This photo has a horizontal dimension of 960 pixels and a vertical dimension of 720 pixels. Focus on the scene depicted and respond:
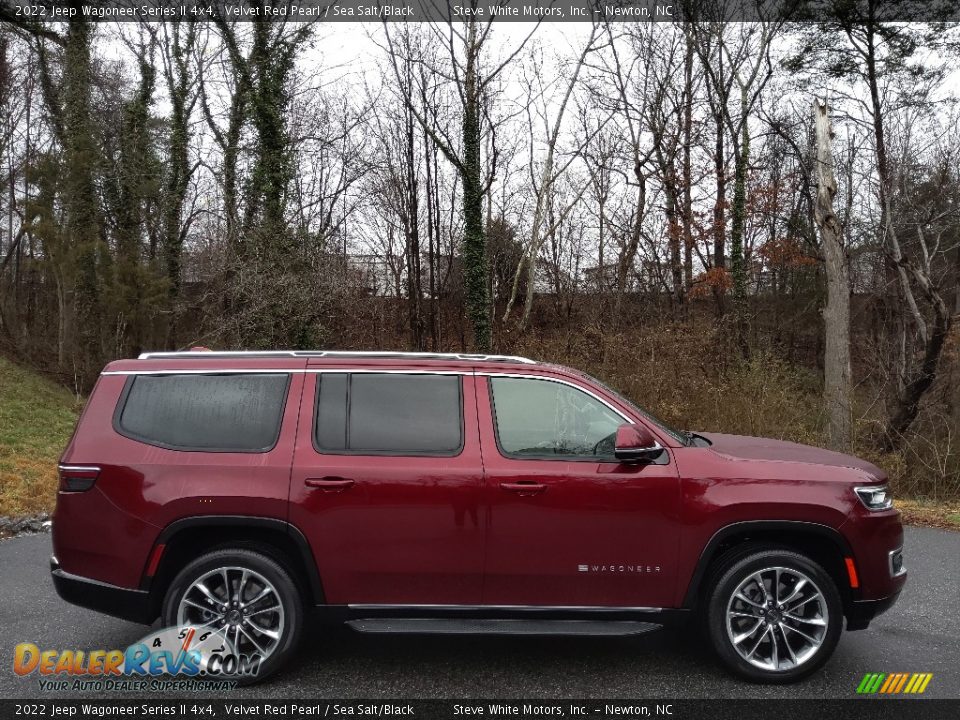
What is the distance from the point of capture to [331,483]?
382 cm

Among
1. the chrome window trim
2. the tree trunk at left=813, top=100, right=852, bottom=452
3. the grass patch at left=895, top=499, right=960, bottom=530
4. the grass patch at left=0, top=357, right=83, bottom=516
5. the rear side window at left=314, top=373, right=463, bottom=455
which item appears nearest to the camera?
the rear side window at left=314, top=373, right=463, bottom=455

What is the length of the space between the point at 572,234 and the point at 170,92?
52.8ft

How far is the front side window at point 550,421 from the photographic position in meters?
3.96

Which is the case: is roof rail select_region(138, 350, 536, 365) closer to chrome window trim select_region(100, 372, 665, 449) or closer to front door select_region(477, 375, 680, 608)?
chrome window trim select_region(100, 372, 665, 449)

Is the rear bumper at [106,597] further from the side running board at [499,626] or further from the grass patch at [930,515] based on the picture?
the grass patch at [930,515]

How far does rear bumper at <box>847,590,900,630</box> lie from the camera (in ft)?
12.8

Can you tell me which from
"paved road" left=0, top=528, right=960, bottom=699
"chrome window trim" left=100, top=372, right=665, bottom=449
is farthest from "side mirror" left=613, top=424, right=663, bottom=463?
"paved road" left=0, top=528, right=960, bottom=699

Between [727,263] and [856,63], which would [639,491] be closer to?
[856,63]

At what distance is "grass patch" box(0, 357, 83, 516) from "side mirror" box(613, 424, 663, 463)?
765cm

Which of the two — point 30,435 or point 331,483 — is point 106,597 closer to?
point 331,483

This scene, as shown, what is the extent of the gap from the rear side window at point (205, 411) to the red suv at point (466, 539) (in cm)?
3

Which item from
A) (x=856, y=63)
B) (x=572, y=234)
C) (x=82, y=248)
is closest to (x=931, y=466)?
(x=856, y=63)

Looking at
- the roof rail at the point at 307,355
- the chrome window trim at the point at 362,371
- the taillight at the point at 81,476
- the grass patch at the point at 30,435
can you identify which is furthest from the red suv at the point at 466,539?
the grass patch at the point at 30,435

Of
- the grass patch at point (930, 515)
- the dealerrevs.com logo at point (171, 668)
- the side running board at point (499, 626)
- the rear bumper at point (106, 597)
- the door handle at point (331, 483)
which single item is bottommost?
the grass patch at point (930, 515)
